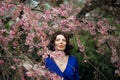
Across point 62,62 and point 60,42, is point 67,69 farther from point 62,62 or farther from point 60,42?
point 60,42

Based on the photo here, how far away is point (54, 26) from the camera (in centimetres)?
573

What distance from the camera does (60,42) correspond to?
5465 mm

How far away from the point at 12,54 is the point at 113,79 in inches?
135

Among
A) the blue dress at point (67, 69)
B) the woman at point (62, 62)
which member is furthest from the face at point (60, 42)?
the blue dress at point (67, 69)

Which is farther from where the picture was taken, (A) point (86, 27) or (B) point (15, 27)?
(A) point (86, 27)

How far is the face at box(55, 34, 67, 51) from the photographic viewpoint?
545 cm

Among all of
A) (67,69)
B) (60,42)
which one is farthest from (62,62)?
(60,42)

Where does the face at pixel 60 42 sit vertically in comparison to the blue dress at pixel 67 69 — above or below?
above

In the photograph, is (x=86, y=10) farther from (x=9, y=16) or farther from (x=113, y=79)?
(x=9, y=16)

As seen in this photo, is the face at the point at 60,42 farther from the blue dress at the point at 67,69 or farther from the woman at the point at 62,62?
the blue dress at the point at 67,69

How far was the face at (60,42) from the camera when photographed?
545cm

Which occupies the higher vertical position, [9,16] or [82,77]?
[9,16]

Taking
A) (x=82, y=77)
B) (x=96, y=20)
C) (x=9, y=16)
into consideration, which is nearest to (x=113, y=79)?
(x=82, y=77)

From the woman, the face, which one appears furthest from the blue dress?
the face
